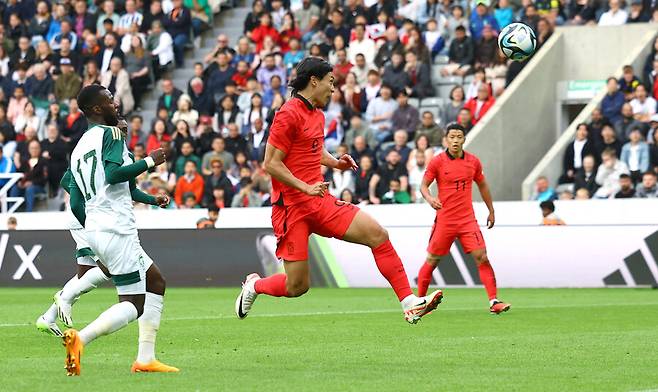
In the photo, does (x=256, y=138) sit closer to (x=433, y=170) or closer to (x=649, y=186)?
(x=649, y=186)

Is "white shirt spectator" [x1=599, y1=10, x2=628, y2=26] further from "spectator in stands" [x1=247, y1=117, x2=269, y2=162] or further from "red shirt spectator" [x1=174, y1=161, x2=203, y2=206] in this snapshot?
"red shirt spectator" [x1=174, y1=161, x2=203, y2=206]

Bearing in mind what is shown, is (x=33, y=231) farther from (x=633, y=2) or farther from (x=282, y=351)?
(x=282, y=351)

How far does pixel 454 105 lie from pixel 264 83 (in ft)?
15.9

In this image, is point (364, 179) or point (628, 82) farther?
point (364, 179)

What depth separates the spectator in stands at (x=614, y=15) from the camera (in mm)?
28288

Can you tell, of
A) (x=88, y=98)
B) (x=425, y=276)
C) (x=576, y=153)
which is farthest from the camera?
(x=576, y=153)

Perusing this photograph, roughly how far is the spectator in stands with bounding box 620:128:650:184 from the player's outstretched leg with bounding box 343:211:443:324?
13876 millimetres

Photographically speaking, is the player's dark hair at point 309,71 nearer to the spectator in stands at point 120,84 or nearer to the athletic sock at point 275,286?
the athletic sock at point 275,286

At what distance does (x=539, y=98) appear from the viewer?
2878cm

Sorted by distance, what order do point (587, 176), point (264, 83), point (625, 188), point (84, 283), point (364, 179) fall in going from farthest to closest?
point (264, 83) → point (364, 179) → point (587, 176) → point (625, 188) → point (84, 283)

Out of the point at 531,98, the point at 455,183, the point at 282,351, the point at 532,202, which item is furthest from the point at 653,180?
the point at 282,351

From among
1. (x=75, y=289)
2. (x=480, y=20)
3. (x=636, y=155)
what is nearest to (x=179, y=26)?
(x=480, y=20)

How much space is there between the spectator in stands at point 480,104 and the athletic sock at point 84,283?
15056mm

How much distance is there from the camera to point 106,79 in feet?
108
